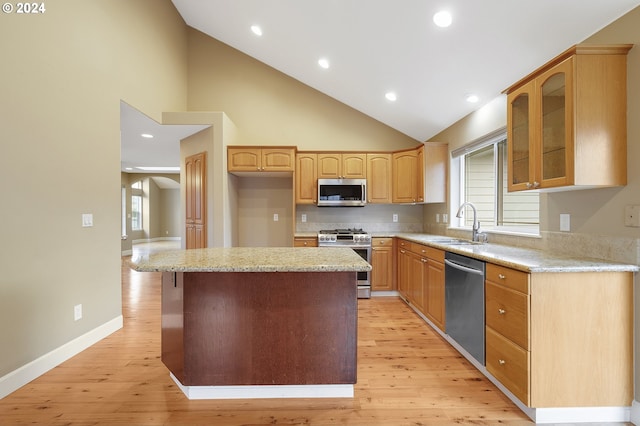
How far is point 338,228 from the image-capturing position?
471 centimetres

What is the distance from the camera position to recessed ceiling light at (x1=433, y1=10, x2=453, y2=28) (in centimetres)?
226

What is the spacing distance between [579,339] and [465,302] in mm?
742

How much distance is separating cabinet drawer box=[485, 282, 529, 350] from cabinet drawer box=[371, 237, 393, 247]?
2064mm

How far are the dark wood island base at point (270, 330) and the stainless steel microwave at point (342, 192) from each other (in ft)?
8.26

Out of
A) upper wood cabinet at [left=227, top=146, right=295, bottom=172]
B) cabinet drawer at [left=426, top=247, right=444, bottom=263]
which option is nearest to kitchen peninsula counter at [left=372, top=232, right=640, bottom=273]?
cabinet drawer at [left=426, top=247, right=444, bottom=263]

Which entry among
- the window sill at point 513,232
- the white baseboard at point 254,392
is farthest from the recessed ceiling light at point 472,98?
the white baseboard at point 254,392

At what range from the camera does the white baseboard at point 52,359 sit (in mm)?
A: 1943

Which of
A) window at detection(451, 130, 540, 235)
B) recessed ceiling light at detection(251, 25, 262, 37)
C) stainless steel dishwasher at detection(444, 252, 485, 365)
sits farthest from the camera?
recessed ceiling light at detection(251, 25, 262, 37)

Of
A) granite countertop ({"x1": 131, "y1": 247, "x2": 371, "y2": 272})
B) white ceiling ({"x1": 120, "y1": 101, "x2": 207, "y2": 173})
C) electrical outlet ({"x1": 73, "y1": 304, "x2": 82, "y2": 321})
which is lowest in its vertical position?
electrical outlet ({"x1": 73, "y1": 304, "x2": 82, "y2": 321})

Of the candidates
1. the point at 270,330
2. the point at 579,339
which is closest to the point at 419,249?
the point at 579,339

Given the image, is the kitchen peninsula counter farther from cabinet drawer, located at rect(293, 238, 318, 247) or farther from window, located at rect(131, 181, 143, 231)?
window, located at rect(131, 181, 143, 231)

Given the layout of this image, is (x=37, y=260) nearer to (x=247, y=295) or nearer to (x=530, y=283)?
(x=247, y=295)

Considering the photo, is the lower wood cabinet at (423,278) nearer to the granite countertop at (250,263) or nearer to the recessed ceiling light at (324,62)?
the granite countertop at (250,263)


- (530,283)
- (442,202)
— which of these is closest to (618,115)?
(530,283)
